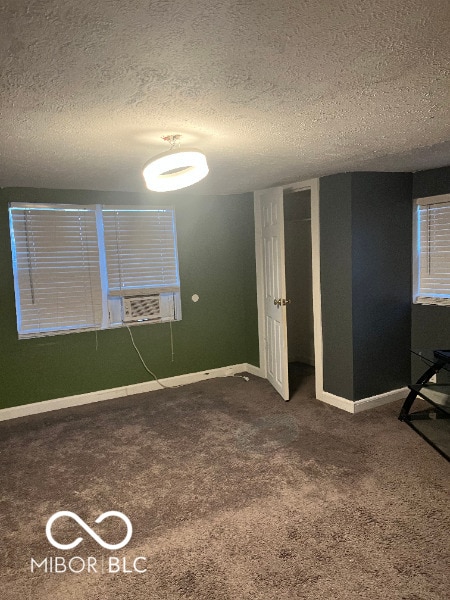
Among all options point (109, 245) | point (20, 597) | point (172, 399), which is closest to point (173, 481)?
point (20, 597)

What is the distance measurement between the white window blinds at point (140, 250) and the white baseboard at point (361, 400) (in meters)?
1.97

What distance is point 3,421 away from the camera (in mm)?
4016

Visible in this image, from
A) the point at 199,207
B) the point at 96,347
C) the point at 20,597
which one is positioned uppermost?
the point at 199,207

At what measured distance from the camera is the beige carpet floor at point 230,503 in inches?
77.1

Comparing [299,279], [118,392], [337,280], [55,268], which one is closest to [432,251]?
[337,280]

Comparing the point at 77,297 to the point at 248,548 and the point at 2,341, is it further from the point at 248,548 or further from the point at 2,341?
the point at 248,548

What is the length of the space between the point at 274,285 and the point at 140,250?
145cm

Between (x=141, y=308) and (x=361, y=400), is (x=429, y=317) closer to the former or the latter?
(x=361, y=400)

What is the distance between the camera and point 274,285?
434 cm

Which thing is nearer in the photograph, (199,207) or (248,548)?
(248,548)

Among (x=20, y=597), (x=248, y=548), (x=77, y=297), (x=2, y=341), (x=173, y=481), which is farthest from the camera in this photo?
(x=77, y=297)

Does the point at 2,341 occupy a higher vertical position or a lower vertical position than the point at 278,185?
lower

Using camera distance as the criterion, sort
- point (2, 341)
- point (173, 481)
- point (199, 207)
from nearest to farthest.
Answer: point (173, 481) < point (2, 341) < point (199, 207)

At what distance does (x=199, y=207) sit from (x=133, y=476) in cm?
298
